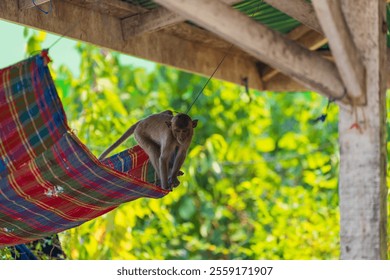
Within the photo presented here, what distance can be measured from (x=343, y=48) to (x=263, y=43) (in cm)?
27

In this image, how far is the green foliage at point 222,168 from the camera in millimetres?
8016

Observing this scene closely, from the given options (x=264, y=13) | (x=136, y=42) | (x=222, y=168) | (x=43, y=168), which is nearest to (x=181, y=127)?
(x=136, y=42)

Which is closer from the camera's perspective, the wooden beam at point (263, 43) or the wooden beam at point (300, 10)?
the wooden beam at point (263, 43)

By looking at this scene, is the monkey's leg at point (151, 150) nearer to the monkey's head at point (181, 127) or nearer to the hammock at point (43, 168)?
the monkey's head at point (181, 127)

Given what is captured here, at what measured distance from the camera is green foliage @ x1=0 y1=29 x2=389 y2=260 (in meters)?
8.02

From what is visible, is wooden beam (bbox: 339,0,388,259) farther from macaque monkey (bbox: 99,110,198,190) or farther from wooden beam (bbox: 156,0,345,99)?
macaque monkey (bbox: 99,110,198,190)

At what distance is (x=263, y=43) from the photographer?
10.3ft

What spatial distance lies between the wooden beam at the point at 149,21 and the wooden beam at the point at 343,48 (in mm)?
1160

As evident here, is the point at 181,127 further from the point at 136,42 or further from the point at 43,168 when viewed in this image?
the point at 43,168

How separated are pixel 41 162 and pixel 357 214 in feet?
3.68

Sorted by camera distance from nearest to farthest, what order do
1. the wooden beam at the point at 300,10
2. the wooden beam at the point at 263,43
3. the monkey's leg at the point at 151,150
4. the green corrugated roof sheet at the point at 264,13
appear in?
the wooden beam at the point at 263,43, the wooden beam at the point at 300,10, the monkey's leg at the point at 151,150, the green corrugated roof sheet at the point at 264,13

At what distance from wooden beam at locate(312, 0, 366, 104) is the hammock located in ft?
2.55

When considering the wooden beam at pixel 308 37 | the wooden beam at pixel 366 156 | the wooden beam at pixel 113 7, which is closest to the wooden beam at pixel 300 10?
the wooden beam at pixel 366 156

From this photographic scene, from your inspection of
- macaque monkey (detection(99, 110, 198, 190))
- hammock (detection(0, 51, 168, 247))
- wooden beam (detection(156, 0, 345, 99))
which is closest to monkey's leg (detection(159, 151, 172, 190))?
macaque monkey (detection(99, 110, 198, 190))
